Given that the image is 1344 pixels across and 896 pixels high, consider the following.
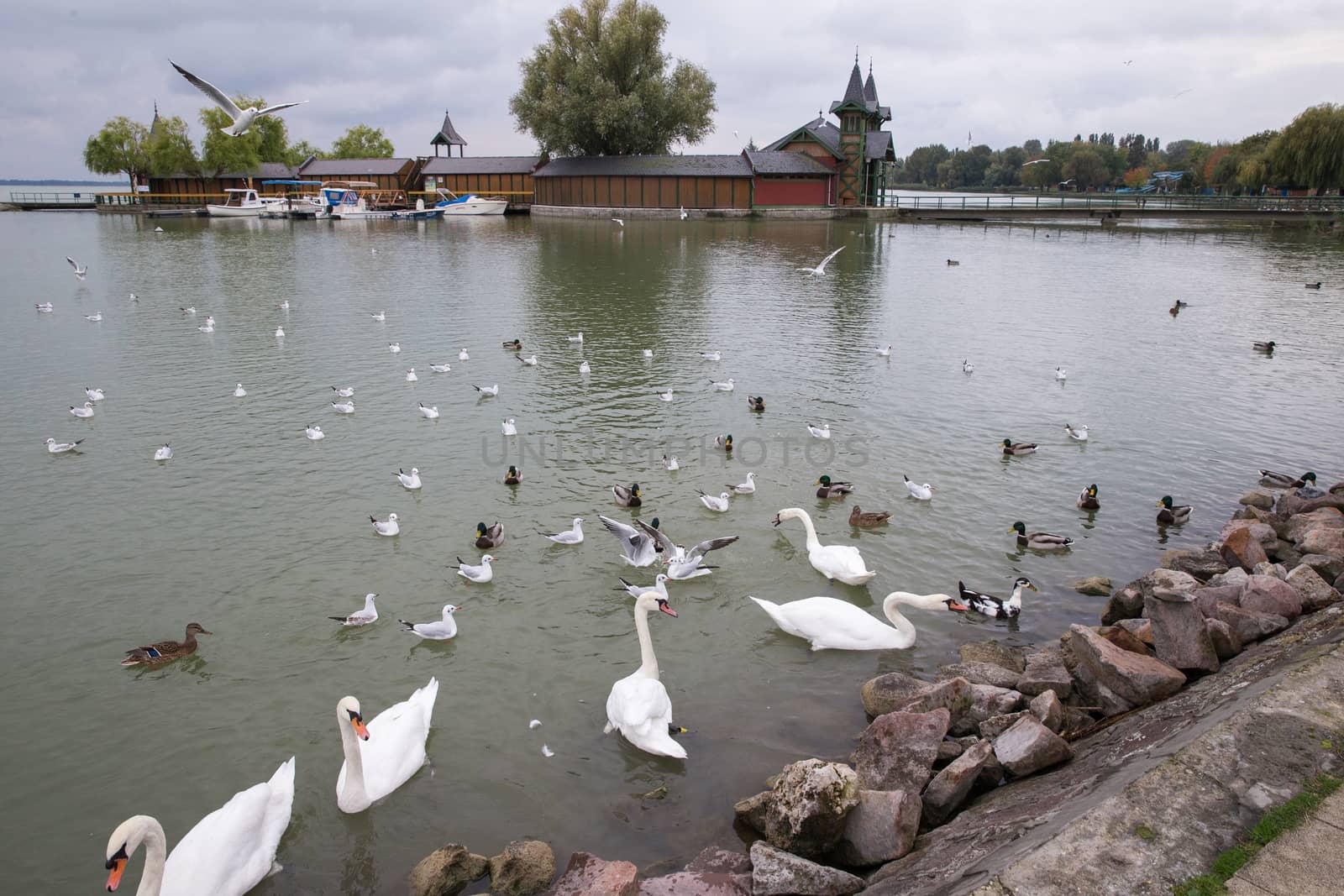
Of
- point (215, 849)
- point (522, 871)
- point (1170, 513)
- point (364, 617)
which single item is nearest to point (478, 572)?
point (364, 617)

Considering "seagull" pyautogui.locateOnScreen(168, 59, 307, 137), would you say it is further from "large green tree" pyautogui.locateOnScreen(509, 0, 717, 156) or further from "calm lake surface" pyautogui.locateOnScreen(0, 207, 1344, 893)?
"large green tree" pyautogui.locateOnScreen(509, 0, 717, 156)

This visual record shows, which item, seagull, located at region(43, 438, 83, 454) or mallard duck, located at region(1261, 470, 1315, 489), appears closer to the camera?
mallard duck, located at region(1261, 470, 1315, 489)

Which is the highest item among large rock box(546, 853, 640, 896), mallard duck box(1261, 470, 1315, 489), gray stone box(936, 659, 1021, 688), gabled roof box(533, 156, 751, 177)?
gabled roof box(533, 156, 751, 177)

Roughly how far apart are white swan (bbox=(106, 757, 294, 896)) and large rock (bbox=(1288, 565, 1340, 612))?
10.8m

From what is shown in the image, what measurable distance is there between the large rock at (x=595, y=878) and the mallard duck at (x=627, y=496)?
23.9ft

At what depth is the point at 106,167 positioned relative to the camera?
10362cm

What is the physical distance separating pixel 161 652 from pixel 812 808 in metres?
7.35

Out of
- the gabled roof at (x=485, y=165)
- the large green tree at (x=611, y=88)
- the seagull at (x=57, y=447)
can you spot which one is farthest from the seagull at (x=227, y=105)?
the gabled roof at (x=485, y=165)

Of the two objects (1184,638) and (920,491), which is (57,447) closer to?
(920,491)

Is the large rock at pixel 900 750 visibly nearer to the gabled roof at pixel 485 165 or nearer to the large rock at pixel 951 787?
the large rock at pixel 951 787

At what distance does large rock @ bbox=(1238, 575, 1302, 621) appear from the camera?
356 inches

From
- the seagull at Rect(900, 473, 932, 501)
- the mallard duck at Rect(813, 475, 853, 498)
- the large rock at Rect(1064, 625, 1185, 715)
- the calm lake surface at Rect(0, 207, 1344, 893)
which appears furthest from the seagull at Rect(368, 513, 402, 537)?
the large rock at Rect(1064, 625, 1185, 715)

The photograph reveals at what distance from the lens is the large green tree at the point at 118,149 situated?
10144 centimetres

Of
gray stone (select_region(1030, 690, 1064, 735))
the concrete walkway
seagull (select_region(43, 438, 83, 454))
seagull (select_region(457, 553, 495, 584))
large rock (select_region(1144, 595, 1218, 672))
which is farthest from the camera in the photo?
seagull (select_region(43, 438, 83, 454))
